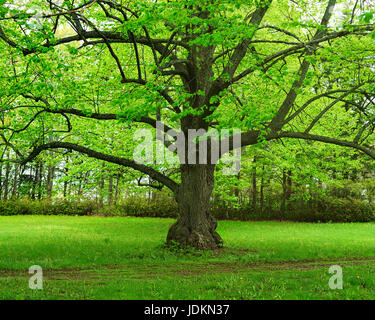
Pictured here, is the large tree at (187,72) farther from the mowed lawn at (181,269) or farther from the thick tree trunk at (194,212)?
the mowed lawn at (181,269)

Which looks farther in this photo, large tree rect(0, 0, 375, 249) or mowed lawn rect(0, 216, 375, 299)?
large tree rect(0, 0, 375, 249)

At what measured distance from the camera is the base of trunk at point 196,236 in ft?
40.0

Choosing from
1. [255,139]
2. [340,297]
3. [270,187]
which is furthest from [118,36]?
[270,187]

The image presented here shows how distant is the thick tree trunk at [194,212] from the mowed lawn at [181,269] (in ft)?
2.24

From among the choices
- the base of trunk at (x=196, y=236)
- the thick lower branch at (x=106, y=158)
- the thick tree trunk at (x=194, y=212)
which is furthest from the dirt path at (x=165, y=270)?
the thick lower branch at (x=106, y=158)

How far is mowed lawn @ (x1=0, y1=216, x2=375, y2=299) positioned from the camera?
655cm

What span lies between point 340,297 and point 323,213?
77.9ft

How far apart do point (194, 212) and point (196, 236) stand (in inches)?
33.0

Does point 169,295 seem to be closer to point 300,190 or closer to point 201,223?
point 201,223

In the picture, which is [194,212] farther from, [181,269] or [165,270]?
[165,270]

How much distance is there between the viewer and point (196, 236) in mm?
12320

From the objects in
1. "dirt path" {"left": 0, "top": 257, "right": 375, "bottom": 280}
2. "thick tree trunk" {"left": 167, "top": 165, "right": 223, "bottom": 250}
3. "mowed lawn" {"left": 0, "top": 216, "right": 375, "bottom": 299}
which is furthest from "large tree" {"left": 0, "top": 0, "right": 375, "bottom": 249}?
"dirt path" {"left": 0, "top": 257, "right": 375, "bottom": 280}

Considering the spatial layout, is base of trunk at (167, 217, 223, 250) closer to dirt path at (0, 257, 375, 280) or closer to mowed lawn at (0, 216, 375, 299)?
mowed lawn at (0, 216, 375, 299)

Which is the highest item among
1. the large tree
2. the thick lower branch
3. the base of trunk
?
the large tree
